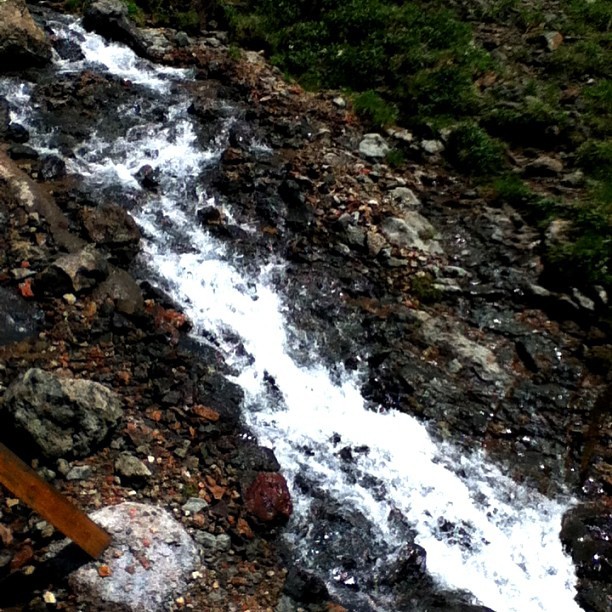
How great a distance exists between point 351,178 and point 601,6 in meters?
9.39

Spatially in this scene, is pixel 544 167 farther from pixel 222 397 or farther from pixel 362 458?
pixel 222 397

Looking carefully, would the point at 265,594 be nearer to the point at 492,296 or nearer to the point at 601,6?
the point at 492,296

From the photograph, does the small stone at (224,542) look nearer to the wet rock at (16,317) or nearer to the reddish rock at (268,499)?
the reddish rock at (268,499)

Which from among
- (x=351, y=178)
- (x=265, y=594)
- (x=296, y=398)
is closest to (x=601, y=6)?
(x=351, y=178)

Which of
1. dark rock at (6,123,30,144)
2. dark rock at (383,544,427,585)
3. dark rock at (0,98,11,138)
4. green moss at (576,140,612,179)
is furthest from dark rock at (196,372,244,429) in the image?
green moss at (576,140,612,179)

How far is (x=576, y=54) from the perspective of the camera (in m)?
13.4

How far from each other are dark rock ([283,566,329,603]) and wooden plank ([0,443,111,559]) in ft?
5.92

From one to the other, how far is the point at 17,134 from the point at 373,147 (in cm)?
608

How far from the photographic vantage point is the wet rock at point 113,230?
27.4 feet

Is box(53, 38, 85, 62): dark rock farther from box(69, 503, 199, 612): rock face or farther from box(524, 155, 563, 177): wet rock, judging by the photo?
box(69, 503, 199, 612): rock face

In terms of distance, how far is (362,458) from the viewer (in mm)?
7176

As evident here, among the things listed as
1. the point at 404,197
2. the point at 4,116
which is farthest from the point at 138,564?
the point at 4,116

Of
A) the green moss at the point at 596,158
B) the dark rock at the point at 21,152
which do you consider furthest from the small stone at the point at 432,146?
the dark rock at the point at 21,152

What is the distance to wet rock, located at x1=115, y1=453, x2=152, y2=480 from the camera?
5898mm
